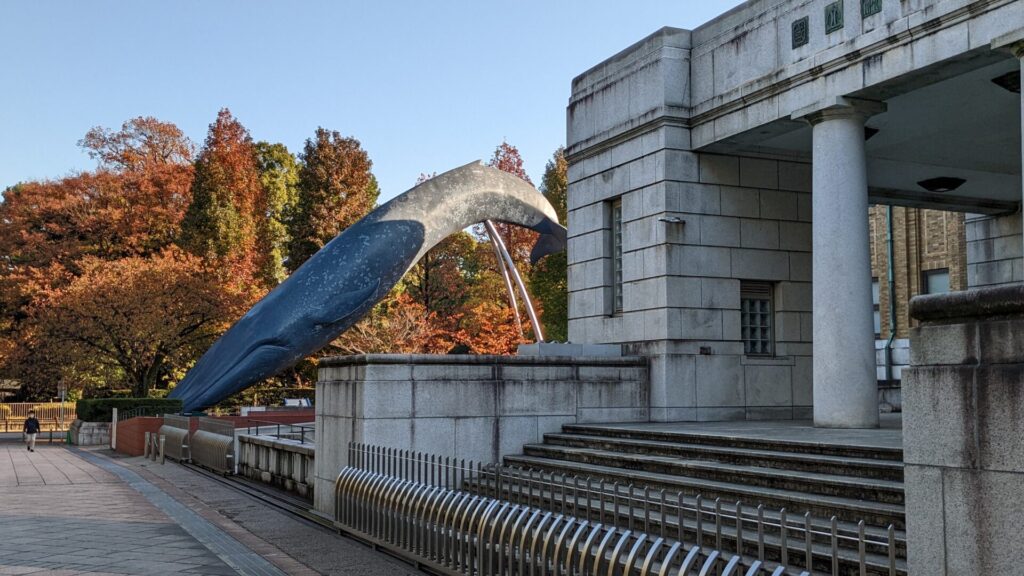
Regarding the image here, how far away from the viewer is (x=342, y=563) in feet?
33.9

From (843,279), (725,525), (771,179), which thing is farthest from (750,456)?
(771,179)

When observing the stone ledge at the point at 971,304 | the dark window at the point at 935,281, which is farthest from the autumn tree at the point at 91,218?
the stone ledge at the point at 971,304

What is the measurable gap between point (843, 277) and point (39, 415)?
1692 inches

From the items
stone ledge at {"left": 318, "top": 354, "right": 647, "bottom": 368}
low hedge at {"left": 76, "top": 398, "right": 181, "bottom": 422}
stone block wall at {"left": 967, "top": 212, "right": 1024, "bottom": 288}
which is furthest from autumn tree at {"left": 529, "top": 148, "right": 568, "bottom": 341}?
stone ledge at {"left": 318, "top": 354, "right": 647, "bottom": 368}

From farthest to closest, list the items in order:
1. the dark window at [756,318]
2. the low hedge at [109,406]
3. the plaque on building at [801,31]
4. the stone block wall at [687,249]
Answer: the low hedge at [109,406]
the dark window at [756,318]
the stone block wall at [687,249]
the plaque on building at [801,31]

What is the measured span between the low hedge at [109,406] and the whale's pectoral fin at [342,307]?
11.7m

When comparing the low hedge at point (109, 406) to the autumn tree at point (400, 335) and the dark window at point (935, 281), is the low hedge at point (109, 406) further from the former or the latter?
the dark window at point (935, 281)

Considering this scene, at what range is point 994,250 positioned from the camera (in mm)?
21000

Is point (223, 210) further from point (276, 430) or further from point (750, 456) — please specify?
point (750, 456)

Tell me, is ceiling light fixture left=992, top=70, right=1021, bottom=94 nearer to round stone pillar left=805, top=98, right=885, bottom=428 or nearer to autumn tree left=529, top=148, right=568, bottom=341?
round stone pillar left=805, top=98, right=885, bottom=428

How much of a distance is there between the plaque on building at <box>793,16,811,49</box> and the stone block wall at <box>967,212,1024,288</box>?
8963 millimetres

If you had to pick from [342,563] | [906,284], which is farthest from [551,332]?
[342,563]

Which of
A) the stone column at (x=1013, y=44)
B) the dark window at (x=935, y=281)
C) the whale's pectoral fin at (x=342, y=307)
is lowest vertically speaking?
the whale's pectoral fin at (x=342, y=307)

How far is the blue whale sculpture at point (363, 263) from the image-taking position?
23.4 metres
